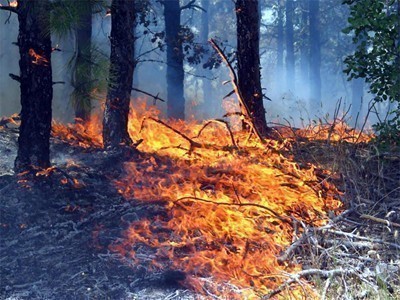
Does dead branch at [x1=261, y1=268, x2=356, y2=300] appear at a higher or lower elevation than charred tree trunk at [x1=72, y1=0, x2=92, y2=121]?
lower

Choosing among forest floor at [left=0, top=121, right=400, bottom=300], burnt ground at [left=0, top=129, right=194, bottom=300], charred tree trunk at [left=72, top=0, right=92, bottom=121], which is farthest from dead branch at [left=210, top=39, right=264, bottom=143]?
charred tree trunk at [left=72, top=0, right=92, bottom=121]

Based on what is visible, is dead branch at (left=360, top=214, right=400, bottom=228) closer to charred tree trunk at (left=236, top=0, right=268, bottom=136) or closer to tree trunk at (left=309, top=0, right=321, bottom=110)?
charred tree trunk at (left=236, top=0, right=268, bottom=136)

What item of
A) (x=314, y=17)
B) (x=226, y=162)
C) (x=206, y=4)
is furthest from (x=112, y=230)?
(x=206, y=4)

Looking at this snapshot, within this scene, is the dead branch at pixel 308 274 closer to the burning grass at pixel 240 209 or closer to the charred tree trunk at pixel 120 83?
the burning grass at pixel 240 209

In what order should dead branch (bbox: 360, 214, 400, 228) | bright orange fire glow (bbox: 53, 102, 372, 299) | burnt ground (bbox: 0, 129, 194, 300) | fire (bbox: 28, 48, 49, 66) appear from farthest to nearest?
fire (bbox: 28, 48, 49, 66) < dead branch (bbox: 360, 214, 400, 228) < bright orange fire glow (bbox: 53, 102, 372, 299) < burnt ground (bbox: 0, 129, 194, 300)

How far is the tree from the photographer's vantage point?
24.4 feet

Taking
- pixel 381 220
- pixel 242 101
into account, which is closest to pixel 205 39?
pixel 242 101

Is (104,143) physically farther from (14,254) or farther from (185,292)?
(185,292)

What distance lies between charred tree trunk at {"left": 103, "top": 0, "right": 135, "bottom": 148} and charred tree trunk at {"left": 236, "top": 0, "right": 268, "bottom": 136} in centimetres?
200

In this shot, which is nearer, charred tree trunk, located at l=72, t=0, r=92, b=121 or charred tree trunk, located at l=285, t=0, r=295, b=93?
charred tree trunk, located at l=72, t=0, r=92, b=121

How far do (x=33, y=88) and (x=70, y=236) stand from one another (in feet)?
6.46

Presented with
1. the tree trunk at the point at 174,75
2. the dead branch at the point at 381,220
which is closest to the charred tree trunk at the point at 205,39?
the tree trunk at the point at 174,75

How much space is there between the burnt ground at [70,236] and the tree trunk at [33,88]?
0.33 meters

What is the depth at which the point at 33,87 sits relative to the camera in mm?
7430
